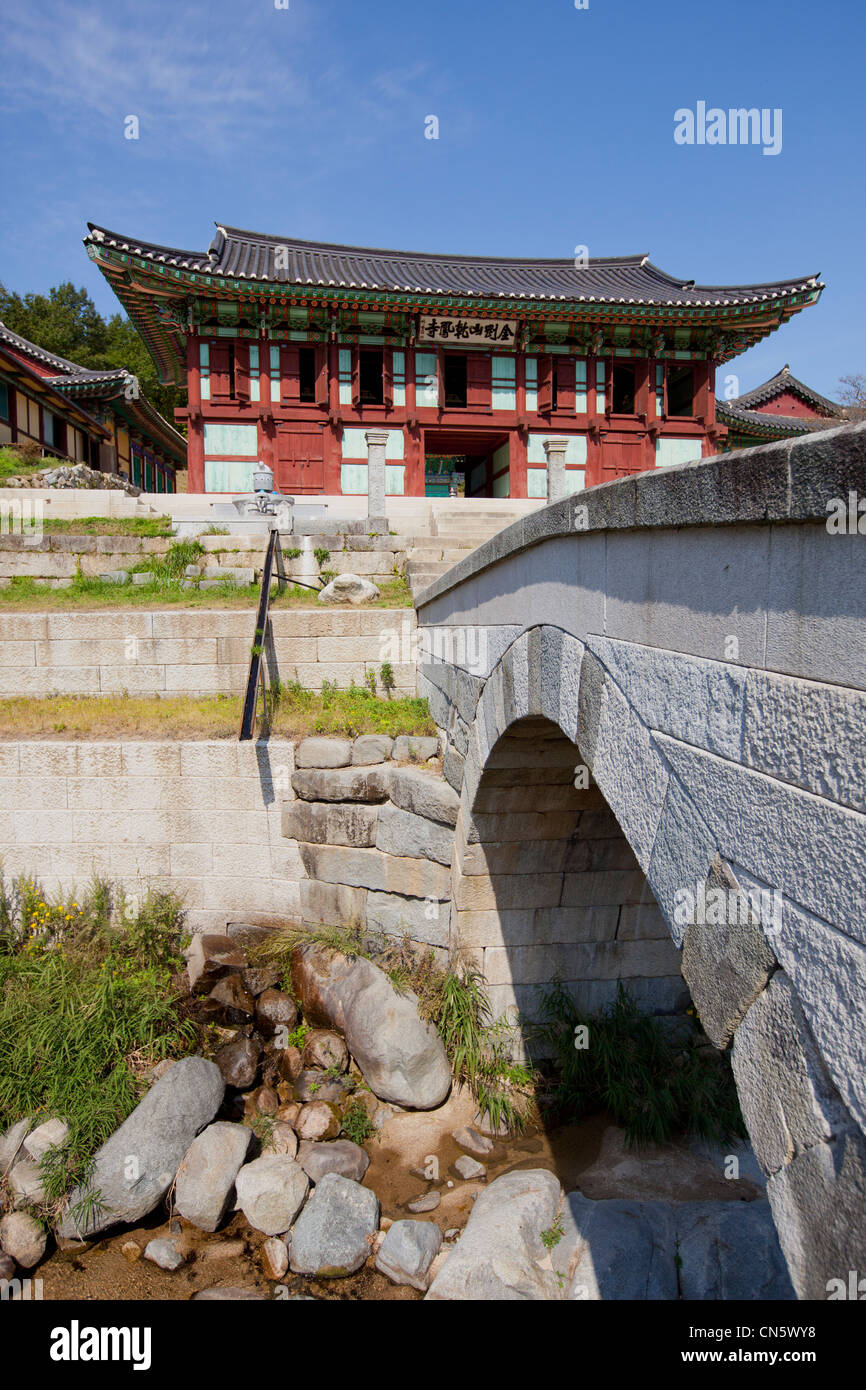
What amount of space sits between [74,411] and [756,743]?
24661mm

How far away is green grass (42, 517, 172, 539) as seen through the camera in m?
11.7

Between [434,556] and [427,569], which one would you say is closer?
[427,569]

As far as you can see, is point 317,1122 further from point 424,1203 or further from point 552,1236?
point 552,1236

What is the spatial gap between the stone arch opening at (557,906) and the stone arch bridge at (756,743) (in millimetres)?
2246

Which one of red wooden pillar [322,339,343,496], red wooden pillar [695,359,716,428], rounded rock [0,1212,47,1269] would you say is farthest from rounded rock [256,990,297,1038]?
red wooden pillar [695,359,716,428]

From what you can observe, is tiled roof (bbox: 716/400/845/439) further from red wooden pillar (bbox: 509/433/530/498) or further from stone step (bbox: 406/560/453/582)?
stone step (bbox: 406/560/453/582)

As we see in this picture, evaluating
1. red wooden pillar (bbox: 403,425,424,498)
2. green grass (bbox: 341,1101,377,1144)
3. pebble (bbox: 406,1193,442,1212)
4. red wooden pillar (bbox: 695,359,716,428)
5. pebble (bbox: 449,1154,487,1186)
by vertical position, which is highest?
red wooden pillar (bbox: 695,359,716,428)

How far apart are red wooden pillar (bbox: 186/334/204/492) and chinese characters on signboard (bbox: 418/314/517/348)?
15.3ft

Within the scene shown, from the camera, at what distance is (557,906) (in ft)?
19.6

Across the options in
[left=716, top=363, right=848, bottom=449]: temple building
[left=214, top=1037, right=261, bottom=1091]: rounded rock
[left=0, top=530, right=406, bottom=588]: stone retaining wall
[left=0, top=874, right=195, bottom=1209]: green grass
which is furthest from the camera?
[left=716, top=363, right=848, bottom=449]: temple building

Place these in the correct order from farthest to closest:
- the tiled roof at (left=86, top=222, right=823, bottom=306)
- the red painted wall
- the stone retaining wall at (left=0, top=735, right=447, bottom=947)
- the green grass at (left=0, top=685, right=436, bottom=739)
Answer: the red painted wall, the tiled roof at (left=86, top=222, right=823, bottom=306), the green grass at (left=0, top=685, right=436, bottom=739), the stone retaining wall at (left=0, top=735, right=447, bottom=947)

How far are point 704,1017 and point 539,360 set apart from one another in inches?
665

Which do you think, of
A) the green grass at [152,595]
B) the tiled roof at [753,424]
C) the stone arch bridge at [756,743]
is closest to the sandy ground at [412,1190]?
the stone arch bridge at [756,743]

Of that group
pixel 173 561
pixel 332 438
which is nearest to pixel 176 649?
pixel 173 561
